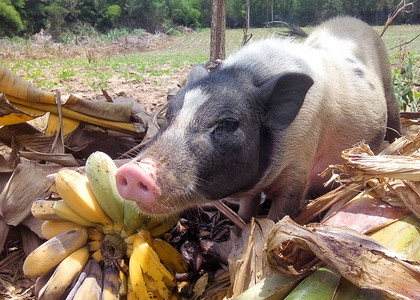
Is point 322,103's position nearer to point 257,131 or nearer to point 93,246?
point 257,131

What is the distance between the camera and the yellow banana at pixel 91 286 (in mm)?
1808

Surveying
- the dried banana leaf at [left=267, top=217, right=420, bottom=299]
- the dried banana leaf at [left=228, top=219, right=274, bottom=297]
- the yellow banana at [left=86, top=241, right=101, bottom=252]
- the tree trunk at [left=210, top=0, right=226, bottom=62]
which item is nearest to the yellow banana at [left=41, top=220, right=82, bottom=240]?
the yellow banana at [left=86, top=241, right=101, bottom=252]

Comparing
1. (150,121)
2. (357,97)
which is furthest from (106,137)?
(357,97)

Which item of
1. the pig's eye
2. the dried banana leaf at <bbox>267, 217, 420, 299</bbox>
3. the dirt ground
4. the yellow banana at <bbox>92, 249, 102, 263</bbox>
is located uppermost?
the pig's eye

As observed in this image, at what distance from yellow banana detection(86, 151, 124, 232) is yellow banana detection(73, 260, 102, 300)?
0.66ft

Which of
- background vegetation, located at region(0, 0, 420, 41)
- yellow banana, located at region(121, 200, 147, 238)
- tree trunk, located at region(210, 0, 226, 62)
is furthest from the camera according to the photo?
background vegetation, located at region(0, 0, 420, 41)

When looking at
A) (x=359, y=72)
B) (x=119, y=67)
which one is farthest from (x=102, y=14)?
(x=359, y=72)

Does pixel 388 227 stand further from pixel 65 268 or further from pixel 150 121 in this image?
pixel 150 121

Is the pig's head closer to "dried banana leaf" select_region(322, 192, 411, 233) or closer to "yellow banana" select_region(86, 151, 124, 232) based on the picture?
"yellow banana" select_region(86, 151, 124, 232)

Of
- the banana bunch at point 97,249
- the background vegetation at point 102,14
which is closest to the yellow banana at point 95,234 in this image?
the banana bunch at point 97,249

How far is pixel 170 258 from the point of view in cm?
212

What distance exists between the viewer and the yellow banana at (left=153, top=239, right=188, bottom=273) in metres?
2.10

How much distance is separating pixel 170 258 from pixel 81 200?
0.50m

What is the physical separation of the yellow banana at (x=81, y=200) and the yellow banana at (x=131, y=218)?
7cm
